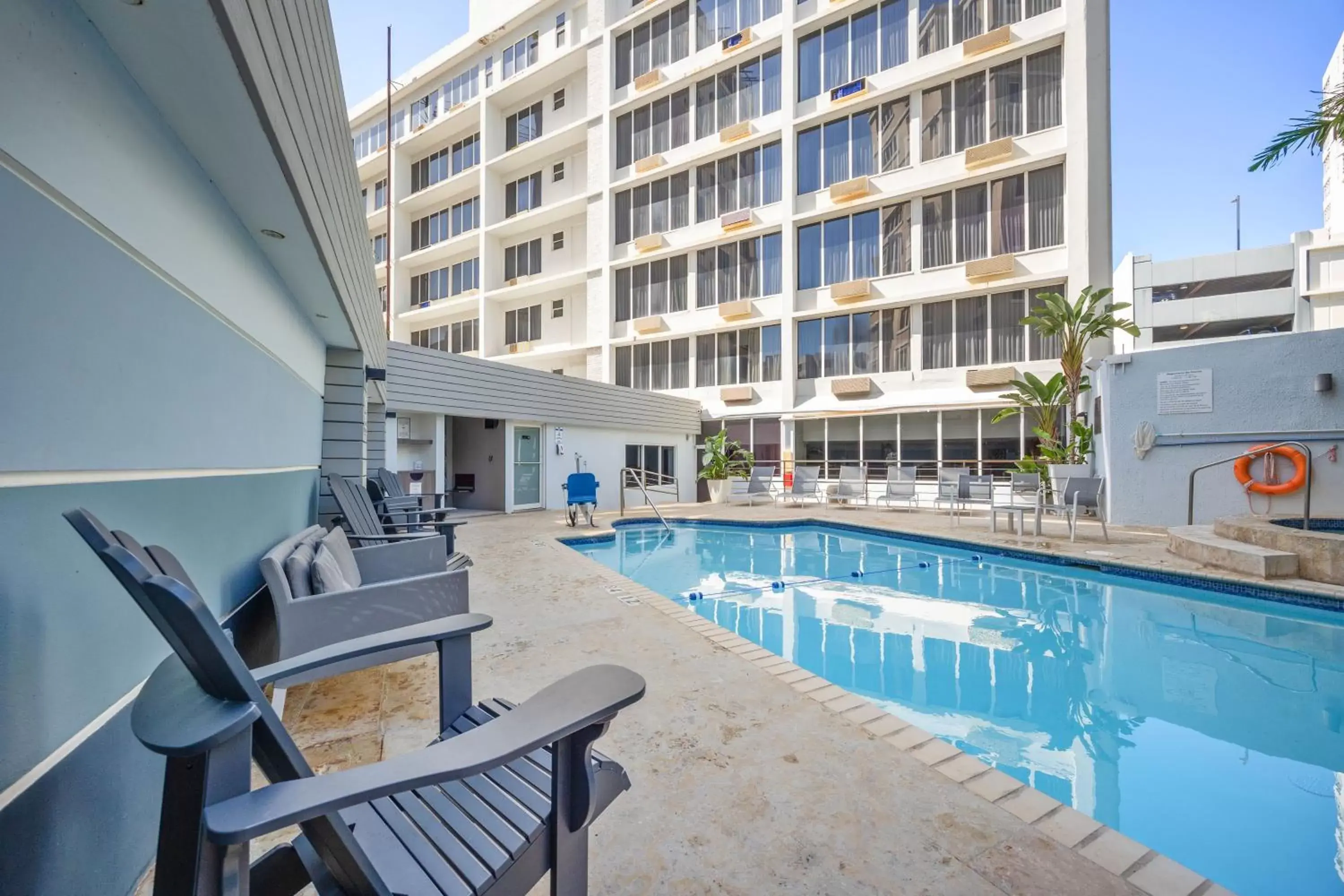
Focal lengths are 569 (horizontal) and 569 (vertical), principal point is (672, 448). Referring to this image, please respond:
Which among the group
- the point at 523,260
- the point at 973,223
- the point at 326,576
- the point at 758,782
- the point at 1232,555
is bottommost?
the point at 758,782

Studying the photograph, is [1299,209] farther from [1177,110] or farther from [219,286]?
[219,286]

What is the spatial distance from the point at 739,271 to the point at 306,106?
15481 mm

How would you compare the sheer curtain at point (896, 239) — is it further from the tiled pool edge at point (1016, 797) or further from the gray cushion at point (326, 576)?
the gray cushion at point (326, 576)

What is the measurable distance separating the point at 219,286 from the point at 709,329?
49.9 ft

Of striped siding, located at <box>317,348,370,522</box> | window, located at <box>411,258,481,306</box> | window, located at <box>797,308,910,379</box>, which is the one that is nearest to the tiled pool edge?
striped siding, located at <box>317,348,370,522</box>

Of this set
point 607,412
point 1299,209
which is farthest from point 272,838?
point 1299,209

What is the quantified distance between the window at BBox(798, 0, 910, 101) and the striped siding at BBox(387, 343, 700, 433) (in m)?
9.52

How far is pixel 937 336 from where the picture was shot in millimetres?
13719

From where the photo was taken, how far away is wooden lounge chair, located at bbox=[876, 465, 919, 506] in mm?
12258

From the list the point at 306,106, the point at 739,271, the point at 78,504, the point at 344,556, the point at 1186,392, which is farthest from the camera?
the point at 739,271

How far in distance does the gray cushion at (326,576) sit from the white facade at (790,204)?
43.2ft

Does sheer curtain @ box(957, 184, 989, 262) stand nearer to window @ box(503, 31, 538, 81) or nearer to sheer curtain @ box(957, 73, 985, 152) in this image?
sheer curtain @ box(957, 73, 985, 152)

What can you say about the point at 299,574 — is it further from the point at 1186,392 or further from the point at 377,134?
the point at 377,134

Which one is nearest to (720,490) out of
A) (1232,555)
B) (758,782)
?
(1232,555)
